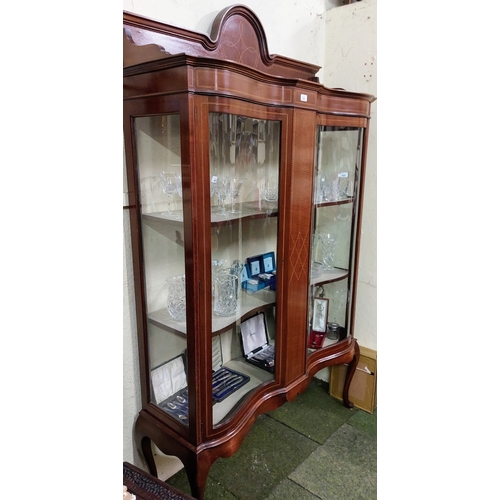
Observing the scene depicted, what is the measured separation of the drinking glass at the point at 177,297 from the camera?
4.18ft

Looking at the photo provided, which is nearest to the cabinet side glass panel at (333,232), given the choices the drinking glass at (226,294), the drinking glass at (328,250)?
the drinking glass at (328,250)

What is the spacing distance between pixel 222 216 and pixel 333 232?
72cm

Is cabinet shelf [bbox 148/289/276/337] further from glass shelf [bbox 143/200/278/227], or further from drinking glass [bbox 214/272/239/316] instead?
glass shelf [bbox 143/200/278/227]

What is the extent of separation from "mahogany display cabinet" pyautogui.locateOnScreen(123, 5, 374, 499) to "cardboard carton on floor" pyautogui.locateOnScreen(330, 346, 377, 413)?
533 mm

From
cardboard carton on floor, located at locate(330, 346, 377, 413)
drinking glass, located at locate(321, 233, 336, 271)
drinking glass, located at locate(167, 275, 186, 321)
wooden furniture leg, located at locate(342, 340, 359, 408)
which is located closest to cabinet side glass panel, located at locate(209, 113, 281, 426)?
drinking glass, located at locate(167, 275, 186, 321)

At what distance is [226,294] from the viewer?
1.45 metres

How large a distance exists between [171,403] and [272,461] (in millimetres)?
→ 690

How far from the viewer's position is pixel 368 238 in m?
2.14

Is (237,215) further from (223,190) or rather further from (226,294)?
(226,294)

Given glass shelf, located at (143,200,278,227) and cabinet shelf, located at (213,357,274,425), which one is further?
cabinet shelf, located at (213,357,274,425)

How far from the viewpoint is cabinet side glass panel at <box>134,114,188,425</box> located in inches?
47.5
